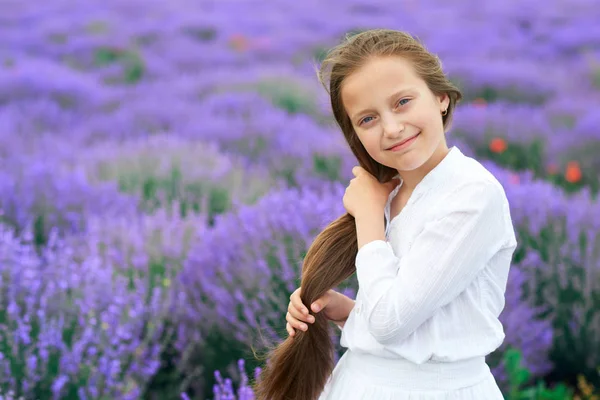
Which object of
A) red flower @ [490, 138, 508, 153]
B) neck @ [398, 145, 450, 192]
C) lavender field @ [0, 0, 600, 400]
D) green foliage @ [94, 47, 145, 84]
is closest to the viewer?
neck @ [398, 145, 450, 192]

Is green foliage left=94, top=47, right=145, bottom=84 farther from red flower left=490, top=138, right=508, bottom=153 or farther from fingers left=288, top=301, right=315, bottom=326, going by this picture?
fingers left=288, top=301, right=315, bottom=326

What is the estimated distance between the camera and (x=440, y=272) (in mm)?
1459

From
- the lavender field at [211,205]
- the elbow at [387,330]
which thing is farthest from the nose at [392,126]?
the lavender field at [211,205]

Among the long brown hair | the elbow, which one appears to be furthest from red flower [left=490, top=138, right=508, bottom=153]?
the elbow

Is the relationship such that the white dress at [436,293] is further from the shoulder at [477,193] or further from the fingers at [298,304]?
the fingers at [298,304]

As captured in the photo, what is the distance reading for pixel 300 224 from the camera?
9.60ft

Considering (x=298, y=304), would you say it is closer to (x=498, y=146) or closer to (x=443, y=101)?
(x=443, y=101)

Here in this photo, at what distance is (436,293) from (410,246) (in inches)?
6.7

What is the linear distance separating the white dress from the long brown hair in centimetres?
12

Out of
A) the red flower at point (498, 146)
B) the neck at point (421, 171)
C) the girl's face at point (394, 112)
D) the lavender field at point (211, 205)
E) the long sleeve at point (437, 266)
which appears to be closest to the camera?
the long sleeve at point (437, 266)

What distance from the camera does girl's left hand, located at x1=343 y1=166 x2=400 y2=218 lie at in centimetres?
169

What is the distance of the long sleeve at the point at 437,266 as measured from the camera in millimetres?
1462

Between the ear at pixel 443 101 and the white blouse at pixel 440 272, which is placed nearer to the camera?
the white blouse at pixel 440 272

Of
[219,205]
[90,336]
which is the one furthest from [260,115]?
[90,336]
